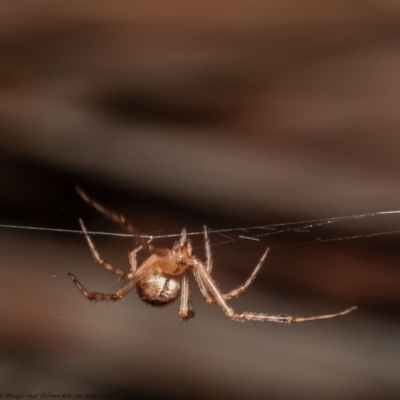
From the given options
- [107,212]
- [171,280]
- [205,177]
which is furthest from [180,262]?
[205,177]

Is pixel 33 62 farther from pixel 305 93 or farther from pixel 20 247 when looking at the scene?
pixel 305 93

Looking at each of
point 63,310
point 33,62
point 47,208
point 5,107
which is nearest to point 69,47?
point 33,62

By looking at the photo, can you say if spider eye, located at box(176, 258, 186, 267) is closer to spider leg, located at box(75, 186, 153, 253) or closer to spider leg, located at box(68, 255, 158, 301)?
spider leg, located at box(68, 255, 158, 301)

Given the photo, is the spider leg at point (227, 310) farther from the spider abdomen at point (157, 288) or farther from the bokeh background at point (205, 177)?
the bokeh background at point (205, 177)

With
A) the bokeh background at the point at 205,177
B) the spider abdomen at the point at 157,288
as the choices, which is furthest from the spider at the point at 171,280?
the bokeh background at the point at 205,177

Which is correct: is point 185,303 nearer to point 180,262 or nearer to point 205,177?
point 180,262
